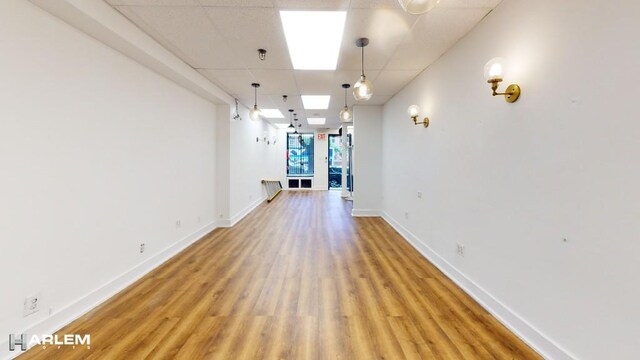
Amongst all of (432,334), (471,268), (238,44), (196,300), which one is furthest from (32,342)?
(471,268)

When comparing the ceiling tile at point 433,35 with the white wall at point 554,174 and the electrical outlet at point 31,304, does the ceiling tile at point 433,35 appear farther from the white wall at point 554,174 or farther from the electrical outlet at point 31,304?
the electrical outlet at point 31,304

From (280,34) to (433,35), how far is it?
170cm

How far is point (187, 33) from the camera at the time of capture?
9.36 ft

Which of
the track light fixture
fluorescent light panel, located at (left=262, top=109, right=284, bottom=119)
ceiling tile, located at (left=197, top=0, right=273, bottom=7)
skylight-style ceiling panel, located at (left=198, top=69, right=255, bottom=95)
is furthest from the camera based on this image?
fluorescent light panel, located at (left=262, top=109, right=284, bottom=119)

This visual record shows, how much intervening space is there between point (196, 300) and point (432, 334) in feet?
7.29

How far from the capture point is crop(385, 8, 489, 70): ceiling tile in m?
2.49

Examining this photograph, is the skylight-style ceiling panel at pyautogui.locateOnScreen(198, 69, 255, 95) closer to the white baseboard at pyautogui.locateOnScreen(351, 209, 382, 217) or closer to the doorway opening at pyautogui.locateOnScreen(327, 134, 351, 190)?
the white baseboard at pyautogui.locateOnScreen(351, 209, 382, 217)

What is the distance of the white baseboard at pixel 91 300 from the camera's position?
190cm

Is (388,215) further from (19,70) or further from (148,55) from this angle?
(19,70)

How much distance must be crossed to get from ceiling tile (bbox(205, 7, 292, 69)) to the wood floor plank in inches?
110

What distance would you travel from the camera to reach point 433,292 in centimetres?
278

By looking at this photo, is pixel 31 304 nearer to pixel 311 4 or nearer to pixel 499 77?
pixel 311 4

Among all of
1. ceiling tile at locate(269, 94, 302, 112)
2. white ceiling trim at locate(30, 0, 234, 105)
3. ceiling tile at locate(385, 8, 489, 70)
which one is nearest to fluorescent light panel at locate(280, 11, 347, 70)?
ceiling tile at locate(385, 8, 489, 70)

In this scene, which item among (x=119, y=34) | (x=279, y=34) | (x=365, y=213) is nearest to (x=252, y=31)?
(x=279, y=34)
